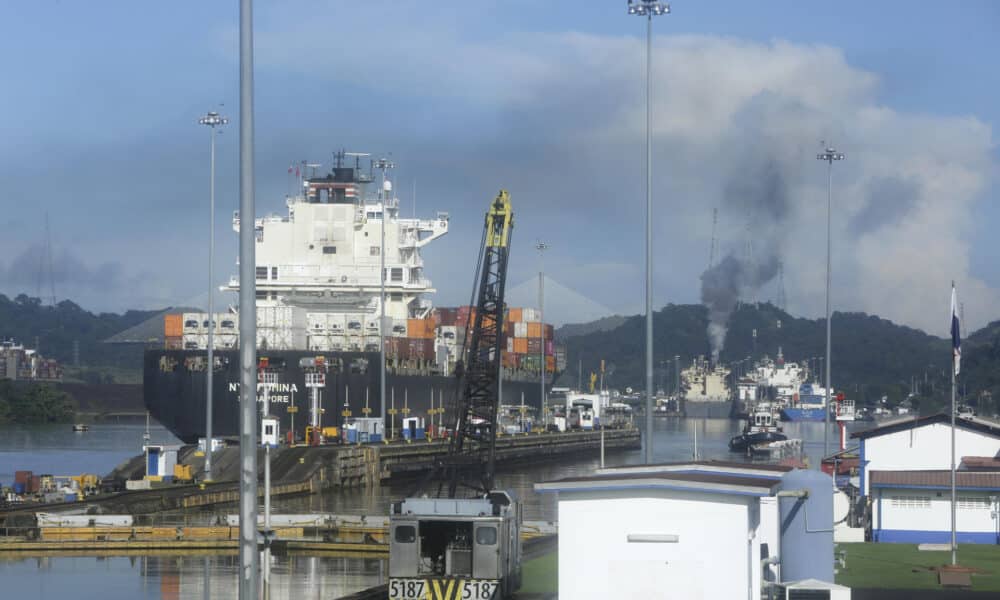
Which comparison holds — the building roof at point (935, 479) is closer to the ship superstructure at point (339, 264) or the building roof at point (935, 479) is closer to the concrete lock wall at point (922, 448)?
the concrete lock wall at point (922, 448)

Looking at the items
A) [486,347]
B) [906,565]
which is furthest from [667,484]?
[486,347]

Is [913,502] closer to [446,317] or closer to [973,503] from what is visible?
[973,503]

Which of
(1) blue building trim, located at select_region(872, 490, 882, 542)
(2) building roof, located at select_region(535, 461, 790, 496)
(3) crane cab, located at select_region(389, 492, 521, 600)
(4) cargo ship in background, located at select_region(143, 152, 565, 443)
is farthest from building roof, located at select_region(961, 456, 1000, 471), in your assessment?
(4) cargo ship in background, located at select_region(143, 152, 565, 443)

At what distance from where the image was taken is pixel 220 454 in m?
67.4

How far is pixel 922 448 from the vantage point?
42.8 m

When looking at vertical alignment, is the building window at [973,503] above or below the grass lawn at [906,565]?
above

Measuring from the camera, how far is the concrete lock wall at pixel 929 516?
37.4 metres

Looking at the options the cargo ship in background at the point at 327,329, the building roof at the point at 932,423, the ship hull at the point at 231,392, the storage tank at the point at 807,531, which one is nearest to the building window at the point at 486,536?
the storage tank at the point at 807,531

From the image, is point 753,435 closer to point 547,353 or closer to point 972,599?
point 547,353

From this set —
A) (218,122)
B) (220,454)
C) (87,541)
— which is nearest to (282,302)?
(220,454)

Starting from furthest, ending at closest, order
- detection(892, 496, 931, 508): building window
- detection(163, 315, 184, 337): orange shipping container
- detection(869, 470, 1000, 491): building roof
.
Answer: detection(163, 315, 184, 337): orange shipping container < detection(892, 496, 931, 508): building window < detection(869, 470, 1000, 491): building roof

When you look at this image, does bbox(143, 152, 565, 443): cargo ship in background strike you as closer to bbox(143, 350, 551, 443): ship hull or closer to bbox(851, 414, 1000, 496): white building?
bbox(143, 350, 551, 443): ship hull

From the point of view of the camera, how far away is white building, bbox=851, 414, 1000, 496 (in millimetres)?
42594

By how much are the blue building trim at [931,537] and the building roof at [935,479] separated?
126 cm
